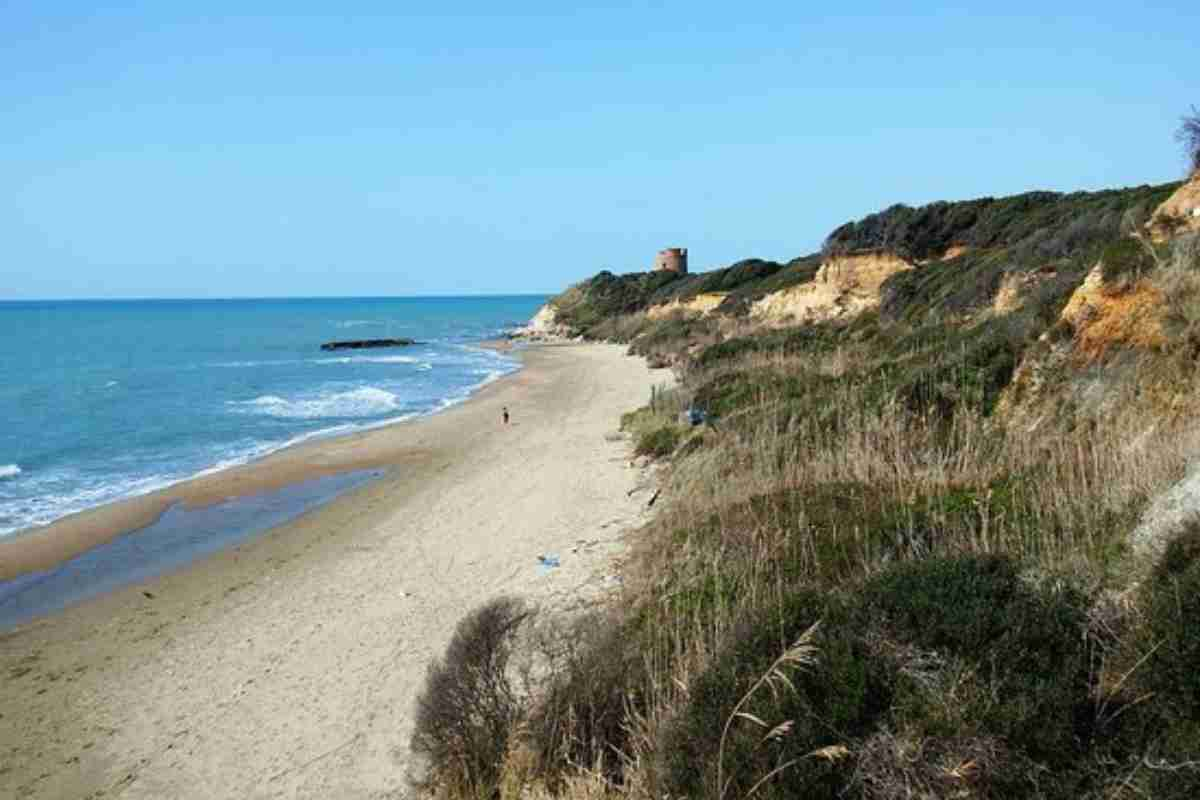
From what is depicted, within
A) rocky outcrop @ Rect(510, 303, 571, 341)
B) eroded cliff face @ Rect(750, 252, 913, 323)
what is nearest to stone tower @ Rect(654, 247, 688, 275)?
rocky outcrop @ Rect(510, 303, 571, 341)

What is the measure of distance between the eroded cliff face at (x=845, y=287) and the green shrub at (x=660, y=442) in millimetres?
17643

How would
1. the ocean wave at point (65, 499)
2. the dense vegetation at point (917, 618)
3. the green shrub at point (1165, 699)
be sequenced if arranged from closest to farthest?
the green shrub at point (1165, 699) < the dense vegetation at point (917, 618) < the ocean wave at point (65, 499)

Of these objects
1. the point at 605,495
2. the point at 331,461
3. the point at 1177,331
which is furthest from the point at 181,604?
the point at 1177,331

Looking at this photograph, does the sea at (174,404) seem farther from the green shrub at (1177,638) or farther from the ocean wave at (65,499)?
the green shrub at (1177,638)

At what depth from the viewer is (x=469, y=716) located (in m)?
5.51

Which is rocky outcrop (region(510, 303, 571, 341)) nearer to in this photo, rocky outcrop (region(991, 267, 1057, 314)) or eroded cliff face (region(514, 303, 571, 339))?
eroded cliff face (region(514, 303, 571, 339))

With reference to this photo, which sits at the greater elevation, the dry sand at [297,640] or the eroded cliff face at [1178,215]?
the eroded cliff face at [1178,215]

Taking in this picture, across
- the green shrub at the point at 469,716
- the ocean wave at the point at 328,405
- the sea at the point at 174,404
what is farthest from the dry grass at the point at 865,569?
the ocean wave at the point at 328,405

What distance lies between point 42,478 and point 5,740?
1621cm

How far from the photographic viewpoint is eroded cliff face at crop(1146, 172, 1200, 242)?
1197 centimetres

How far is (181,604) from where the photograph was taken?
12102 mm

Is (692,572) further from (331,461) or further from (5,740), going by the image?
(331,461)

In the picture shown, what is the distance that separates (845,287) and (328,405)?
2238 centimetres

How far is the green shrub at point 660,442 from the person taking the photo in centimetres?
1711
